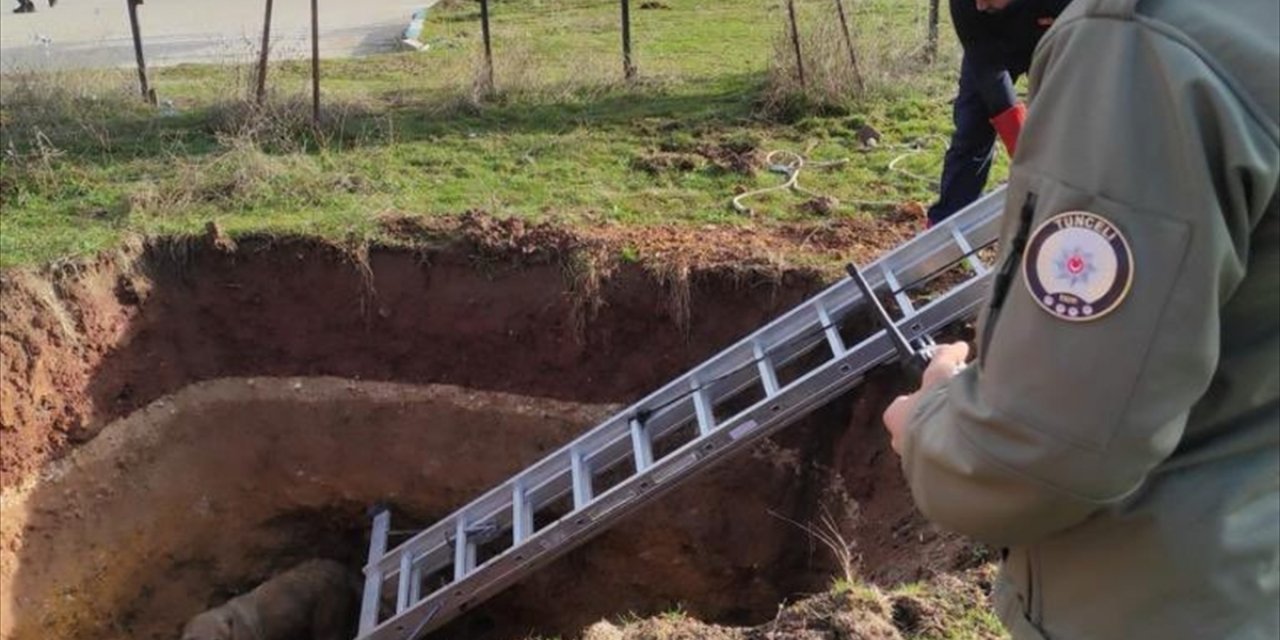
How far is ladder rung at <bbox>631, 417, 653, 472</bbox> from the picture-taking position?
5.82 m

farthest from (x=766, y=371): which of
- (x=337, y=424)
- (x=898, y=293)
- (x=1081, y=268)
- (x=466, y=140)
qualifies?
(x=466, y=140)

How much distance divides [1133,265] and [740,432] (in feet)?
13.5

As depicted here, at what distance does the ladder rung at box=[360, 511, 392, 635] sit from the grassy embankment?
1.97 m

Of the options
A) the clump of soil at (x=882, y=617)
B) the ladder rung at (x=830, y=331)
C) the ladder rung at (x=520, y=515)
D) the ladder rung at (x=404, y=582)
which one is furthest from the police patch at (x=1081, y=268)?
the ladder rung at (x=404, y=582)

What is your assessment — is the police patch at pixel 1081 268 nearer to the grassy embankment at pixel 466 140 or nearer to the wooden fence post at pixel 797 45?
the grassy embankment at pixel 466 140

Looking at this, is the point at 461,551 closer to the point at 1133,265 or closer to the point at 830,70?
the point at 1133,265

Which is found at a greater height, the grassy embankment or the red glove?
the red glove

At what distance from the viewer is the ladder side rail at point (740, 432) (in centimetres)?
535

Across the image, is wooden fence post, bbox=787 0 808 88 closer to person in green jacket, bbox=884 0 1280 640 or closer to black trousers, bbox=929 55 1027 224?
black trousers, bbox=929 55 1027 224

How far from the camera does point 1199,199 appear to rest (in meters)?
1.40

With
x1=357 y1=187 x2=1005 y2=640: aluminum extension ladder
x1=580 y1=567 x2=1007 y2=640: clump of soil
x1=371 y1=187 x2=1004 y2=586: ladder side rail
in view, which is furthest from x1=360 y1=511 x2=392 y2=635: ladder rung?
x1=580 y1=567 x2=1007 y2=640: clump of soil

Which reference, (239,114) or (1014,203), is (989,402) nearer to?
(1014,203)

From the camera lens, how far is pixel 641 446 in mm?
6000

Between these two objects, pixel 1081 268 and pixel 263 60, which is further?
pixel 263 60
